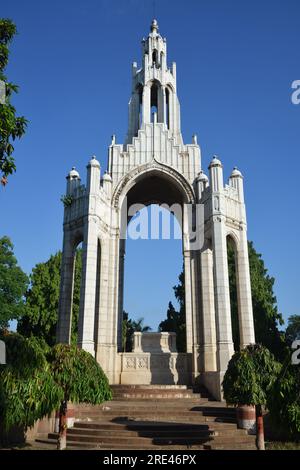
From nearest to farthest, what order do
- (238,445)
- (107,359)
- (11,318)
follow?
(238,445), (107,359), (11,318)

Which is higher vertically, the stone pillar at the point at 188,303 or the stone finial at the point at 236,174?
the stone finial at the point at 236,174

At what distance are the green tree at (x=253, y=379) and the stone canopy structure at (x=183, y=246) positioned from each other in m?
5.18

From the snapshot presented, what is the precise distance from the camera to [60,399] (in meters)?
10.3

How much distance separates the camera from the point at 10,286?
121 ft

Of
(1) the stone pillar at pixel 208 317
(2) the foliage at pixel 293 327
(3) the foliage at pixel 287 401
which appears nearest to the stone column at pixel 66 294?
(1) the stone pillar at pixel 208 317

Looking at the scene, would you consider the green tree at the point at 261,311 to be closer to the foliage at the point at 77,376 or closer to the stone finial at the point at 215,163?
the stone finial at the point at 215,163

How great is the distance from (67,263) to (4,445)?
1036cm

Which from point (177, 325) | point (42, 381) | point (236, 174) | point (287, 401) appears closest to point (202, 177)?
point (236, 174)

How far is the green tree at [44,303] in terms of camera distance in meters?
35.8

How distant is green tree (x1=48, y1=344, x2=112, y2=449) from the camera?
10.8 metres

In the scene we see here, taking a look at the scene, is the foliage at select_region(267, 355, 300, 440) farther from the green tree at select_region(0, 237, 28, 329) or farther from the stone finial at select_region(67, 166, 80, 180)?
the green tree at select_region(0, 237, 28, 329)
